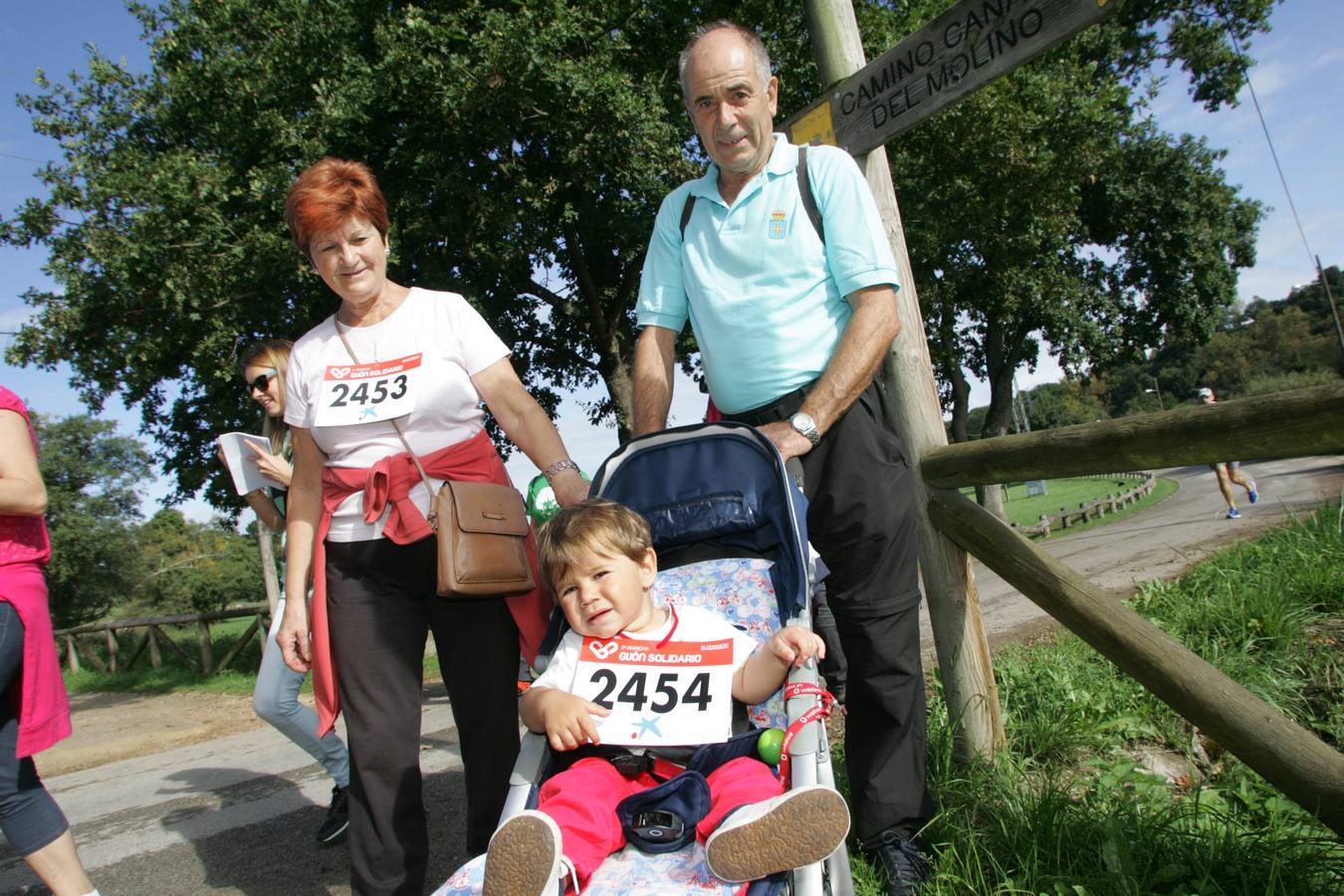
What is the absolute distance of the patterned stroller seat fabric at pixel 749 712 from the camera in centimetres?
187

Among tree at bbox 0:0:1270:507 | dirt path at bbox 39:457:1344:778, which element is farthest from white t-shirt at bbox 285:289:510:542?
tree at bbox 0:0:1270:507

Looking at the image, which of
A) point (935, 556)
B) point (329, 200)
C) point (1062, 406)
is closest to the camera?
point (329, 200)

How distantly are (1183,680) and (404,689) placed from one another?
7.02 feet

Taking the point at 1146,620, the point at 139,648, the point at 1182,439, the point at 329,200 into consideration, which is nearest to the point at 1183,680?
the point at 1146,620

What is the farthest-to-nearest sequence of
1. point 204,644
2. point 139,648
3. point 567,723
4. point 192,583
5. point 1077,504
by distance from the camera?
1. point 1077,504
2. point 192,583
3. point 139,648
4. point 204,644
5. point 567,723

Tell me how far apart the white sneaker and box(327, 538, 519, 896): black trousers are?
1.00 meters

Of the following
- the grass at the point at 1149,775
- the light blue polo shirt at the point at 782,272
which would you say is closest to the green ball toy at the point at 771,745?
the grass at the point at 1149,775

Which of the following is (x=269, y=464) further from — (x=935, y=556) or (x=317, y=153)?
(x=317, y=153)

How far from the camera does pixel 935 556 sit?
3.50 metres

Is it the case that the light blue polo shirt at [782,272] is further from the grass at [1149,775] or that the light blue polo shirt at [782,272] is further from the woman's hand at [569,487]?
the grass at [1149,775]

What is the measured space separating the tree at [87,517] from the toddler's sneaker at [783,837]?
32974 mm

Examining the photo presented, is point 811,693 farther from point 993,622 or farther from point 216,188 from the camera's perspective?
point 216,188

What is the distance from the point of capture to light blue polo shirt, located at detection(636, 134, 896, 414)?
278 cm

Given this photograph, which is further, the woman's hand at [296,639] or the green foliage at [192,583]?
the green foliage at [192,583]
